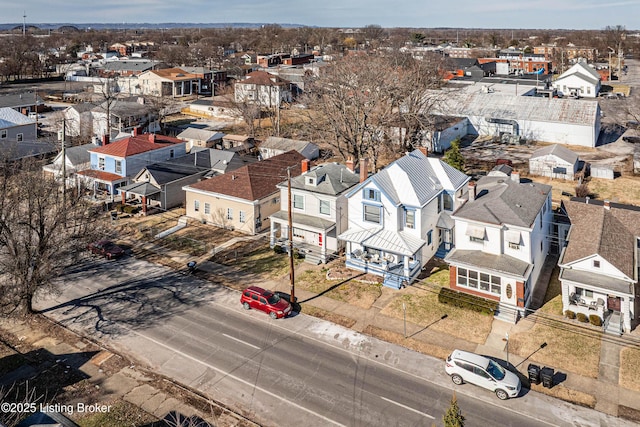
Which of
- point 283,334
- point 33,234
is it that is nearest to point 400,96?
point 283,334

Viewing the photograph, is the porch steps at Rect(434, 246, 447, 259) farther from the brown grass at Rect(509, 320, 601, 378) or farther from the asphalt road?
the asphalt road

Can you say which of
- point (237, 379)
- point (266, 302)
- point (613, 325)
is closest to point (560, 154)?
point (613, 325)

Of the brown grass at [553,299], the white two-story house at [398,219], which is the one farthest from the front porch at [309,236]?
the brown grass at [553,299]

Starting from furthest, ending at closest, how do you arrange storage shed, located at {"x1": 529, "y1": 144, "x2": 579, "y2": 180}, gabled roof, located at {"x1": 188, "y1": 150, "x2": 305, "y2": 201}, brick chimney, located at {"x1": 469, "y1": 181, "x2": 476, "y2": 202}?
storage shed, located at {"x1": 529, "y1": 144, "x2": 579, "y2": 180} → gabled roof, located at {"x1": 188, "y1": 150, "x2": 305, "y2": 201} → brick chimney, located at {"x1": 469, "y1": 181, "x2": 476, "y2": 202}

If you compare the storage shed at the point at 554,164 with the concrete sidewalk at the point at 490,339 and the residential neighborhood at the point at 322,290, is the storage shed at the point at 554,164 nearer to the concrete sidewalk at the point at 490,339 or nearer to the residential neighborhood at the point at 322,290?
the residential neighborhood at the point at 322,290

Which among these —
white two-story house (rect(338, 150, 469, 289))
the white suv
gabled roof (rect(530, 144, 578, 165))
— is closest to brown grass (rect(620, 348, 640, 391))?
the white suv

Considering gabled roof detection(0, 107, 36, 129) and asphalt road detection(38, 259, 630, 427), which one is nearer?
asphalt road detection(38, 259, 630, 427)
